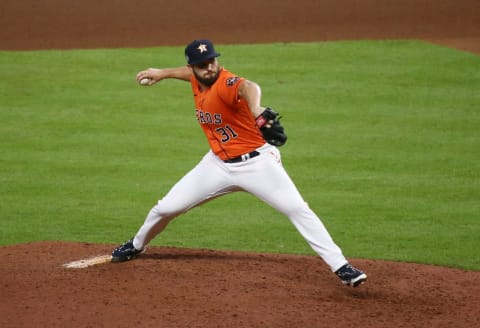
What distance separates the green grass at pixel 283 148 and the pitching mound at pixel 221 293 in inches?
31.6

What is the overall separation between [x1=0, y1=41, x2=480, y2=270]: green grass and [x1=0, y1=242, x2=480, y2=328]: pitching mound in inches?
31.6

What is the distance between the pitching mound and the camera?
6547 millimetres

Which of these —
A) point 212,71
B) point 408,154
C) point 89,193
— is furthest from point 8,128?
point 212,71

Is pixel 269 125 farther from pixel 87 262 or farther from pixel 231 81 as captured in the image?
pixel 87 262

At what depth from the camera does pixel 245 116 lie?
285 inches

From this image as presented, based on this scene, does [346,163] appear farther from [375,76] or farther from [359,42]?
[359,42]

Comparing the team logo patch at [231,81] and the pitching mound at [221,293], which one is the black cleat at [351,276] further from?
the team logo patch at [231,81]

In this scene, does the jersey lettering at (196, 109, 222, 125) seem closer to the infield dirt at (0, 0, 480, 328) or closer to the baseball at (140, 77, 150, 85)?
the baseball at (140, 77, 150, 85)

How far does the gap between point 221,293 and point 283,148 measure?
5.74 metres

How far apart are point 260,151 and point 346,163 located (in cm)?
478

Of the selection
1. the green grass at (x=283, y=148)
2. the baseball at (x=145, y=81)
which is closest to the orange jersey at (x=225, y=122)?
the baseball at (x=145, y=81)

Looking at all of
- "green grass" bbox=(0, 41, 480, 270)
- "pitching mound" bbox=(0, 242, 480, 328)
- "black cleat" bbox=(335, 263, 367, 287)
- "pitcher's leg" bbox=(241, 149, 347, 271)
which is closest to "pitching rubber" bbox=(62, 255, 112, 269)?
"pitching mound" bbox=(0, 242, 480, 328)

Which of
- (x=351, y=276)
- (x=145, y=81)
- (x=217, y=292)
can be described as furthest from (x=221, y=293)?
(x=145, y=81)

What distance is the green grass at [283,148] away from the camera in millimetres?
9500
